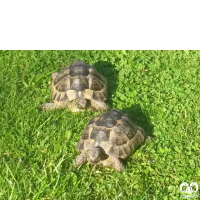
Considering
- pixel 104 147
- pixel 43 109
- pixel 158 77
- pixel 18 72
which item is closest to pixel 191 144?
pixel 104 147

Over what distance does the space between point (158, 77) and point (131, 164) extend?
2567 millimetres

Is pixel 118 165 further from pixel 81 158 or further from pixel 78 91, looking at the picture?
pixel 78 91

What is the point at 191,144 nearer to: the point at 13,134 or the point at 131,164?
the point at 131,164

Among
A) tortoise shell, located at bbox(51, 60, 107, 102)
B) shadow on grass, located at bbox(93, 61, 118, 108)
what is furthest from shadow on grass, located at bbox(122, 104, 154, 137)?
tortoise shell, located at bbox(51, 60, 107, 102)

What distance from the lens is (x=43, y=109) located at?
225 inches

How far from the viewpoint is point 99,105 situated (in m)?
5.75

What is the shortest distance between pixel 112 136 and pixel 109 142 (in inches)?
3.7

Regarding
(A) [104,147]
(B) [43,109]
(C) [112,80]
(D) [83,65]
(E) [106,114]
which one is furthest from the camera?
(C) [112,80]

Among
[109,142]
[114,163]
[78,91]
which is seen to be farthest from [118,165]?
[78,91]

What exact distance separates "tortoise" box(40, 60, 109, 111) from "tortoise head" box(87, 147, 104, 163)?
4.46 ft

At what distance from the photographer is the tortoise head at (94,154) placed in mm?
4348

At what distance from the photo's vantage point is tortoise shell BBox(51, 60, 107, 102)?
582cm

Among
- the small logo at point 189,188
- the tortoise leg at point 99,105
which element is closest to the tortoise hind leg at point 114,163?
the small logo at point 189,188

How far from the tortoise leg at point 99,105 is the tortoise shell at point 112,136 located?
0.88 meters
